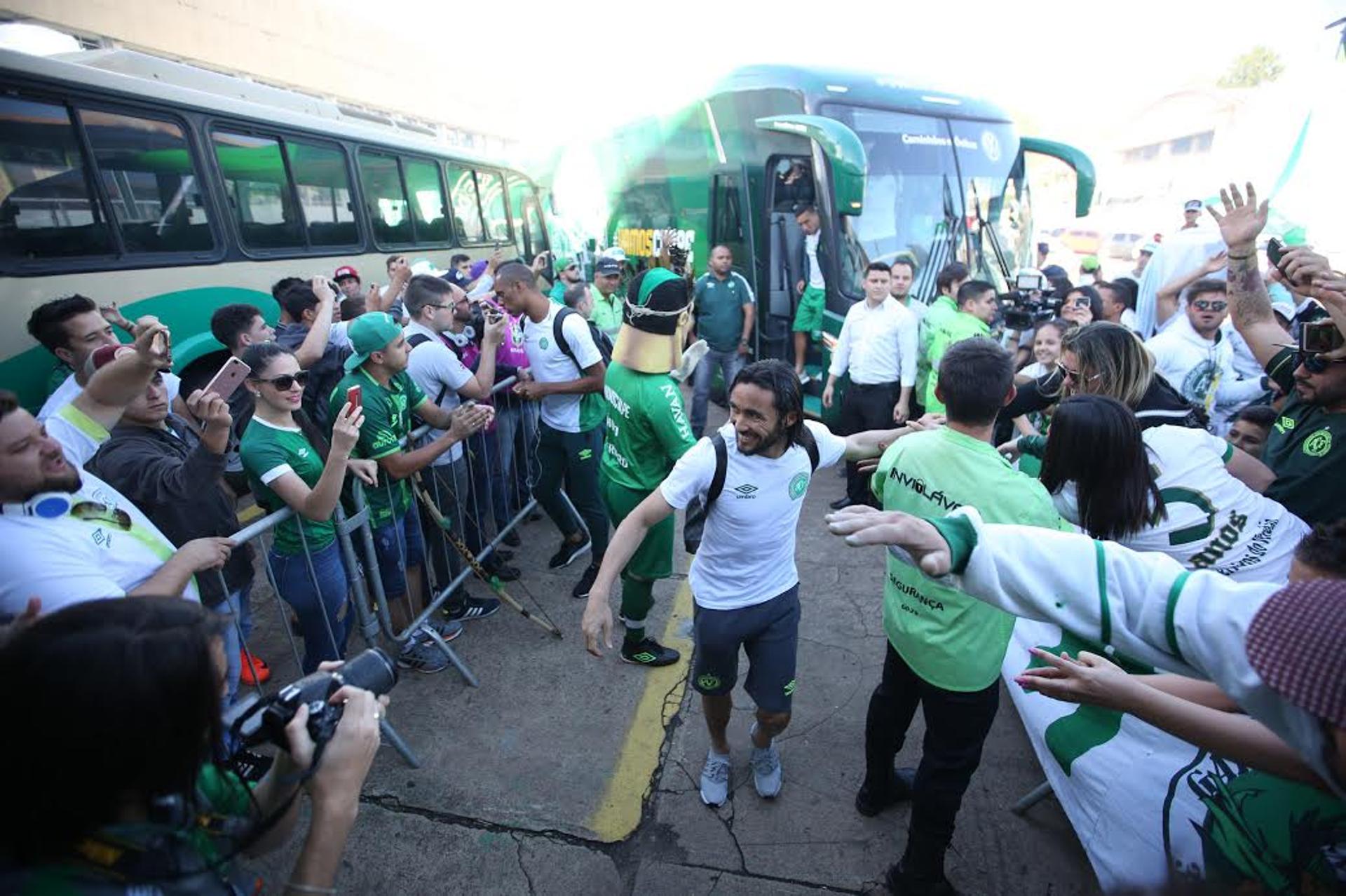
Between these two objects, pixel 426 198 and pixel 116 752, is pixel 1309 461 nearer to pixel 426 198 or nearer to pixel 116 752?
pixel 116 752

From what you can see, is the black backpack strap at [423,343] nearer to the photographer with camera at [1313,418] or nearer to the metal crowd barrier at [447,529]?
the metal crowd barrier at [447,529]

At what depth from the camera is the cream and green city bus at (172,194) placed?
4820 millimetres

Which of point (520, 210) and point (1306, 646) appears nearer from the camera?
point (1306, 646)

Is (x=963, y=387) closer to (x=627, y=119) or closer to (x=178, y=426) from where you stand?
(x=178, y=426)

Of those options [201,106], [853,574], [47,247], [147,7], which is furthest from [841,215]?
[147,7]

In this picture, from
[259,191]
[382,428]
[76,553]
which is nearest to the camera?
[76,553]

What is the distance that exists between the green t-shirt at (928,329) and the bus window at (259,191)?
6.52 m

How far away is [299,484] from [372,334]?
889mm

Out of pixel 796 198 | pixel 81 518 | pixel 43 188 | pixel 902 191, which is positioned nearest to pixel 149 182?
pixel 43 188

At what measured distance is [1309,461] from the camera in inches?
102

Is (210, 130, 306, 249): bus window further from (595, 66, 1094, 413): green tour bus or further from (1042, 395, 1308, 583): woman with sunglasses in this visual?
(1042, 395, 1308, 583): woman with sunglasses

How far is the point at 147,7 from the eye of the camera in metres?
14.8

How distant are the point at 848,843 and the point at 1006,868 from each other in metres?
0.59

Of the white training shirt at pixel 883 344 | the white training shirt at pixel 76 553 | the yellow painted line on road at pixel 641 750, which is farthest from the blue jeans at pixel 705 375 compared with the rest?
the white training shirt at pixel 76 553
